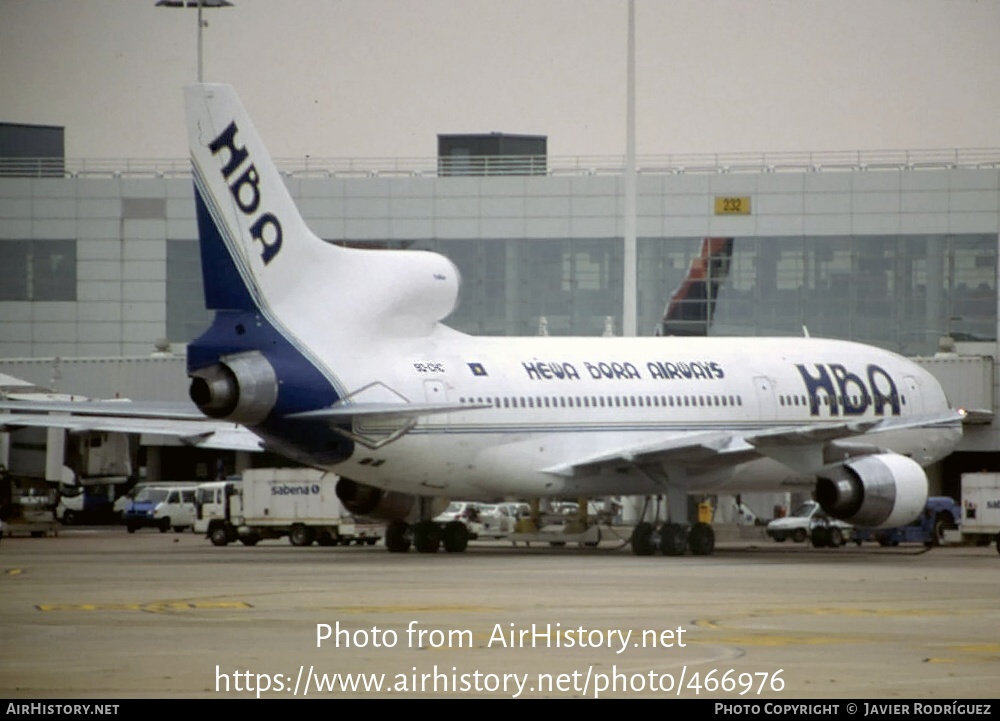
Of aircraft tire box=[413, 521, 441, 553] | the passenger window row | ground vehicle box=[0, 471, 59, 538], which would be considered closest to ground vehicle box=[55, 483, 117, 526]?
ground vehicle box=[0, 471, 59, 538]

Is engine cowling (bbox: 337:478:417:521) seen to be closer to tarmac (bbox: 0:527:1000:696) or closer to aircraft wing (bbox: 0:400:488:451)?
aircraft wing (bbox: 0:400:488:451)

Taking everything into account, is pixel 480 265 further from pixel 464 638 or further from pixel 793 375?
pixel 464 638

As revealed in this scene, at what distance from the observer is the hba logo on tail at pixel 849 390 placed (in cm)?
4897

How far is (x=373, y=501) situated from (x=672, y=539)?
7.45 meters

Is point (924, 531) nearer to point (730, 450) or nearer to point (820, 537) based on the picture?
point (820, 537)

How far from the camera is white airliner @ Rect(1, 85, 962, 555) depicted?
3934cm

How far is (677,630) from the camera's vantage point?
22.4 metres

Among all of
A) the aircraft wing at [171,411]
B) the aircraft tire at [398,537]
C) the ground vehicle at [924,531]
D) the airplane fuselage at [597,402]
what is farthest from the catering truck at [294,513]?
the ground vehicle at [924,531]

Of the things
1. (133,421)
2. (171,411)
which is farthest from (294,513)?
(171,411)

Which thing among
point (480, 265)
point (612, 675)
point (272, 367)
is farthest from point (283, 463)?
point (612, 675)

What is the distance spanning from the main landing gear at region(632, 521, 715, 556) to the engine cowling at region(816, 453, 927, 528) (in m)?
2.80

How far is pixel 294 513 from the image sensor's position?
53.5 meters

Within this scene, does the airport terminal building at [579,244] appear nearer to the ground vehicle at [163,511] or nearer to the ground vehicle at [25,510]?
the ground vehicle at [163,511]

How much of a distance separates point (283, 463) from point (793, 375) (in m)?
39.7
